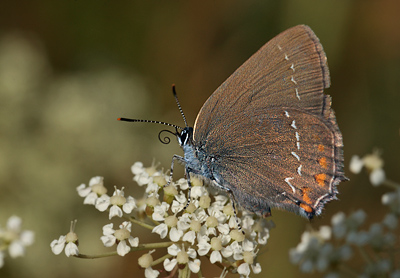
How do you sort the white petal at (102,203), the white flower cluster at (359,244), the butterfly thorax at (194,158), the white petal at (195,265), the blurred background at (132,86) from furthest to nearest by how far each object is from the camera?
the blurred background at (132,86) < the butterfly thorax at (194,158) < the white petal at (102,203) < the white petal at (195,265) < the white flower cluster at (359,244)

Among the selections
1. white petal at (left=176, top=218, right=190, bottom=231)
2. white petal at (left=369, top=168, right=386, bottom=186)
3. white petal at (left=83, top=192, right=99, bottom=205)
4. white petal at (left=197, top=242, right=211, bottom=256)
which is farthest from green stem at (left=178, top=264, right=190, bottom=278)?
white petal at (left=369, top=168, right=386, bottom=186)

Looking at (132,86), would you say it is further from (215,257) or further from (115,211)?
(215,257)

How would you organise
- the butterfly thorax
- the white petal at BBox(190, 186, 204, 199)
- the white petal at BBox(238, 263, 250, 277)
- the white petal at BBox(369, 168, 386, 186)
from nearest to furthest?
the white petal at BBox(369, 168, 386, 186), the white petal at BBox(238, 263, 250, 277), the white petal at BBox(190, 186, 204, 199), the butterfly thorax

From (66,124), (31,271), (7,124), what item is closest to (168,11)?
(66,124)

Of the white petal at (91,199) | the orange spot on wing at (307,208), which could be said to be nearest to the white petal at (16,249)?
→ the white petal at (91,199)

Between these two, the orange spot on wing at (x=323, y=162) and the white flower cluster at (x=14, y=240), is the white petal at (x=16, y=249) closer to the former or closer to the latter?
the white flower cluster at (x=14, y=240)

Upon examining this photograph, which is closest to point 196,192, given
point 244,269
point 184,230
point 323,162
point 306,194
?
point 184,230

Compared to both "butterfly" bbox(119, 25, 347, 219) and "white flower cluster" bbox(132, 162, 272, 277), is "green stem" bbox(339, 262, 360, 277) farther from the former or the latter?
"white flower cluster" bbox(132, 162, 272, 277)
